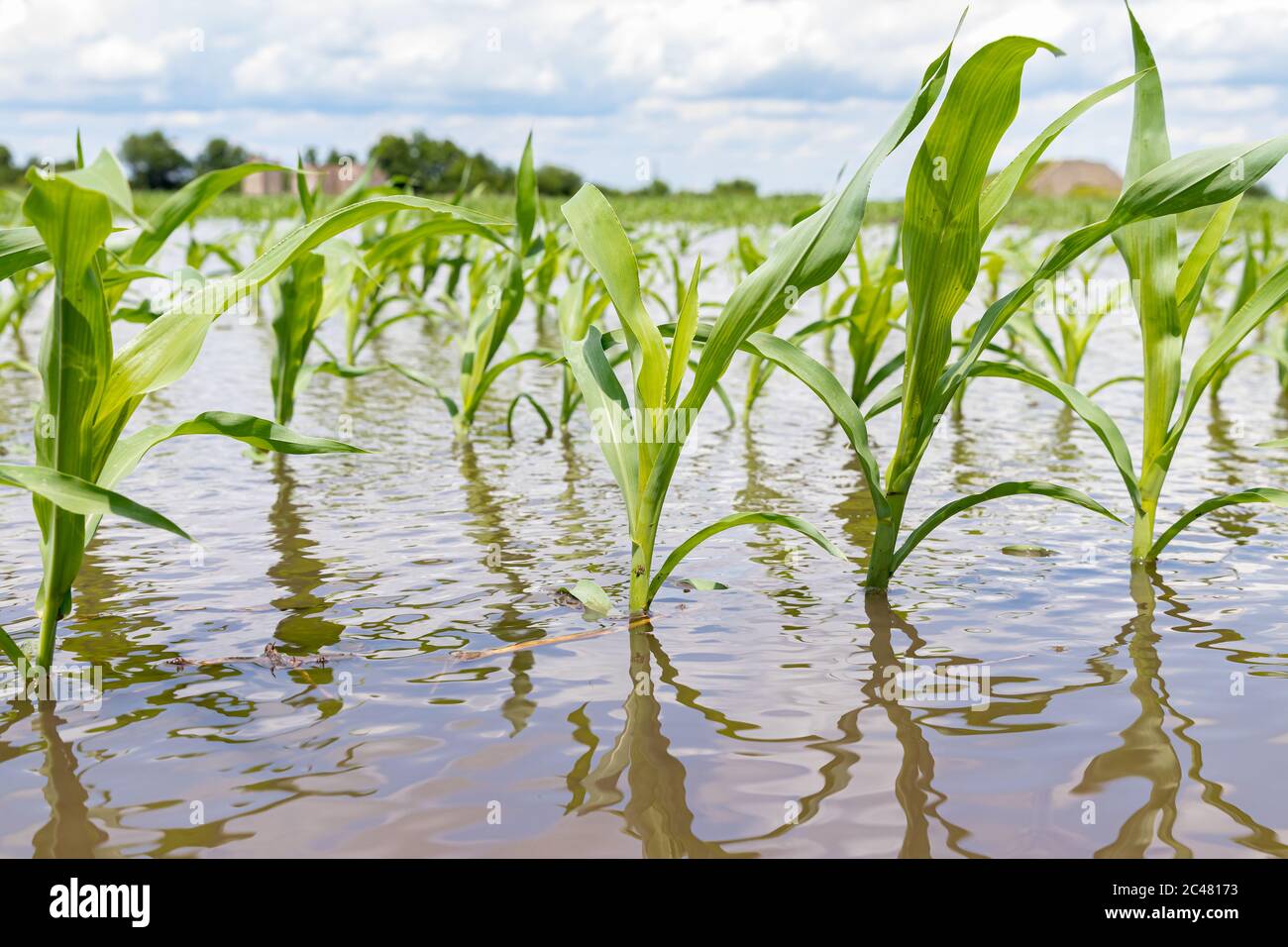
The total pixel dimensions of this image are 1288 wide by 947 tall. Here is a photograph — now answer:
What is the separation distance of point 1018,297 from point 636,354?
0.67 meters

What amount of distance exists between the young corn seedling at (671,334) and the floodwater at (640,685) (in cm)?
20

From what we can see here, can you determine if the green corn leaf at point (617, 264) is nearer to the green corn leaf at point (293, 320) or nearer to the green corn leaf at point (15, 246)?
the green corn leaf at point (15, 246)

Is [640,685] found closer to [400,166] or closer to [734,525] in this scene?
[734,525]

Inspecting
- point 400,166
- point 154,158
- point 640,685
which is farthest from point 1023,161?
point 154,158

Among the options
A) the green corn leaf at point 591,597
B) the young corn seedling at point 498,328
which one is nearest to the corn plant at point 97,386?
the green corn leaf at point 591,597

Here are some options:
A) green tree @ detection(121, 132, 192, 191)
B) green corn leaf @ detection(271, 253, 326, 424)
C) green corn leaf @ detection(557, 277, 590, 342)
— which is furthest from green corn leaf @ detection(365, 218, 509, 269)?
green tree @ detection(121, 132, 192, 191)

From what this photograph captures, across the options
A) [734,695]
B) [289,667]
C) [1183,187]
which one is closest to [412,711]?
[289,667]

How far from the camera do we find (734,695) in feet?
5.42

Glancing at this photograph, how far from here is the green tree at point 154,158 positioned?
5428cm

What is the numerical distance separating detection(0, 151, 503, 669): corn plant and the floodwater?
26cm

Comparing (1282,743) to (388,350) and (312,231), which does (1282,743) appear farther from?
(388,350)

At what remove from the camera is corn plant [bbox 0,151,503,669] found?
1456mm

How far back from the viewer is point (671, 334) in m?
2.12

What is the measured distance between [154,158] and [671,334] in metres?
62.4
